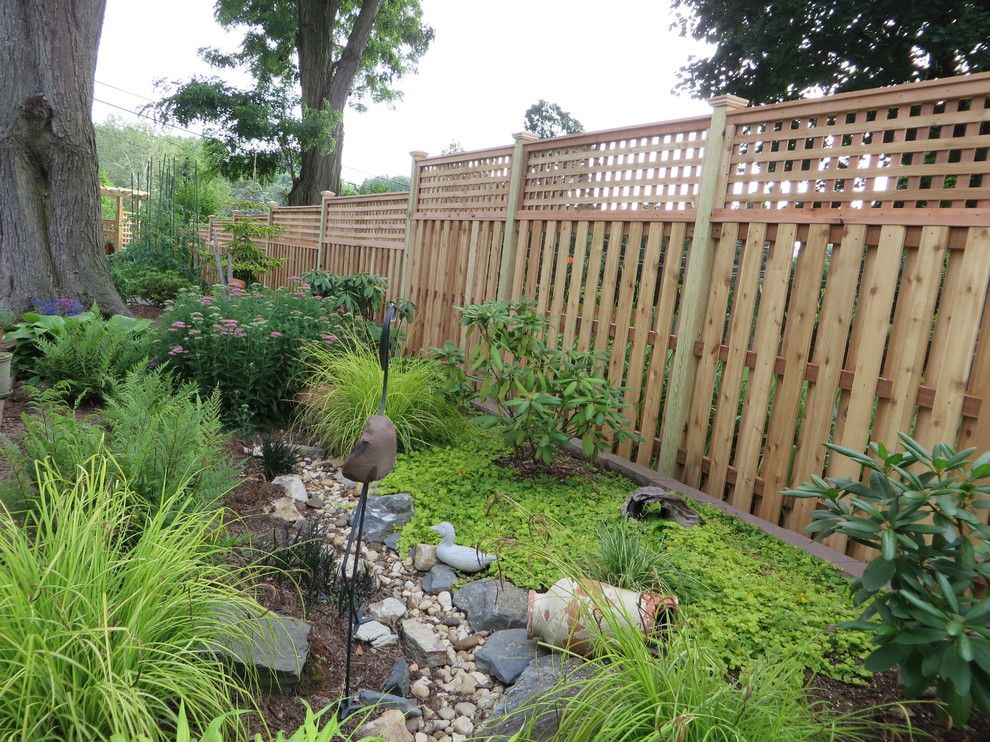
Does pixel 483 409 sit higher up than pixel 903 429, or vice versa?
pixel 903 429

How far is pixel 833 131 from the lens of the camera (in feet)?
10.6

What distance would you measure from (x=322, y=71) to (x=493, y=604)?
1436 cm

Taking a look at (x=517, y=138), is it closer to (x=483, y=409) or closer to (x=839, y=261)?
(x=483, y=409)

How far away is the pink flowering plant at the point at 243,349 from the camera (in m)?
4.81

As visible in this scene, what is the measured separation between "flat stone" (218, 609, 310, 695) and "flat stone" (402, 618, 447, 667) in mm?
489

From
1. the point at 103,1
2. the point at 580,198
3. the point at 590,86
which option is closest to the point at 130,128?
the point at 590,86

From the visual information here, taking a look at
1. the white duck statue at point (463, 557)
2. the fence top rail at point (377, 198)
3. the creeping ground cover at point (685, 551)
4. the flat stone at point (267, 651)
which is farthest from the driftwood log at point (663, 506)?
the fence top rail at point (377, 198)

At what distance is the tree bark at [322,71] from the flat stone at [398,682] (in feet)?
44.7

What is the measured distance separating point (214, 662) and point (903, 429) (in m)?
2.73

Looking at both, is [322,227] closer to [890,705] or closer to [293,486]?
[293,486]

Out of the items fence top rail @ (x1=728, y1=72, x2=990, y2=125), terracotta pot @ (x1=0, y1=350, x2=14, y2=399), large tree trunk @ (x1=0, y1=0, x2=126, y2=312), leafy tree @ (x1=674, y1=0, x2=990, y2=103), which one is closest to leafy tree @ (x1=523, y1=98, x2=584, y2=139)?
leafy tree @ (x1=674, y1=0, x2=990, y2=103)

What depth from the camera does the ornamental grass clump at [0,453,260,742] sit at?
1475 millimetres

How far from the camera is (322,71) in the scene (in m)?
14.5

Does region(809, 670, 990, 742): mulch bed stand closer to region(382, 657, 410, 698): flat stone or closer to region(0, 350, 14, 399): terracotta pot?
region(382, 657, 410, 698): flat stone
